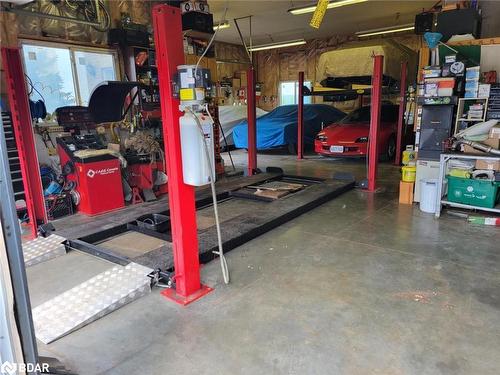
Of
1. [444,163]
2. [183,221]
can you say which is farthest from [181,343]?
[444,163]

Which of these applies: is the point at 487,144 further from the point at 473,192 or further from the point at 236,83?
the point at 236,83

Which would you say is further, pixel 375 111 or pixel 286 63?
pixel 286 63

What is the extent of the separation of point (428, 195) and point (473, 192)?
505 mm

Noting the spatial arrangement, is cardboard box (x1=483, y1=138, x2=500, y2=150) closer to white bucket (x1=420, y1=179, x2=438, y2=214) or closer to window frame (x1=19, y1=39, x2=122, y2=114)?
white bucket (x1=420, y1=179, x2=438, y2=214)

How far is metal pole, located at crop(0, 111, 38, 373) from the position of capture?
1.17m

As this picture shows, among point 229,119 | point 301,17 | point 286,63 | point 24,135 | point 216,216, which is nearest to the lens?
point 216,216

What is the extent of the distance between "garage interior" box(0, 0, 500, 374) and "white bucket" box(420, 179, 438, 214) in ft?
0.13

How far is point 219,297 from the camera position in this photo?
2.66 metres

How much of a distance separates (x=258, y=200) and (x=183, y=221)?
271 centimetres

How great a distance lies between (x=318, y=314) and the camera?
2.41 meters

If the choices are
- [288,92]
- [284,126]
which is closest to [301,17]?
[284,126]

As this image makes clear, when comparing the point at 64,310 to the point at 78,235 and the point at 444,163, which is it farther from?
the point at 444,163

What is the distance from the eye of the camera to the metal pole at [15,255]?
3.83ft

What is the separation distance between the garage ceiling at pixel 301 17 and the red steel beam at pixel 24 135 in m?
4.72
